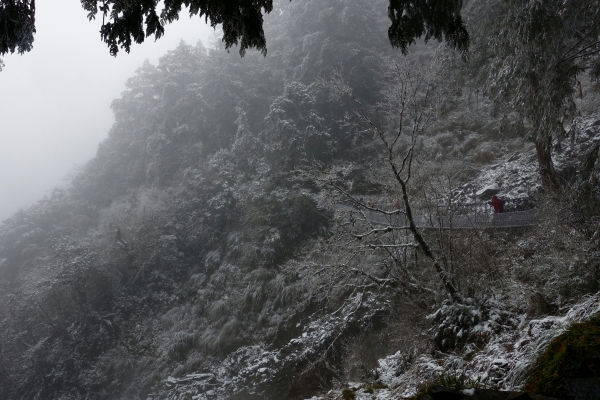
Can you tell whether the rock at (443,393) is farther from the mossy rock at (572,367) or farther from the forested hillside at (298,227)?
the forested hillside at (298,227)

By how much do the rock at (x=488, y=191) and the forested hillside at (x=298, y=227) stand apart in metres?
0.28

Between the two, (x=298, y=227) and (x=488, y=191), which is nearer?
(x=488, y=191)

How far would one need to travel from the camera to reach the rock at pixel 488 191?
51.6 feet

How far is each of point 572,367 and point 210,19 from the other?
4.25 meters

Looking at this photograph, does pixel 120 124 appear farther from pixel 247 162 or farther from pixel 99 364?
pixel 99 364

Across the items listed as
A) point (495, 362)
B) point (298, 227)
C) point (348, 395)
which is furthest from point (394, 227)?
point (298, 227)

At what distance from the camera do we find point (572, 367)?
246 cm

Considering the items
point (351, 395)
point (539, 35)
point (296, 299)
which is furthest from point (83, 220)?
point (539, 35)

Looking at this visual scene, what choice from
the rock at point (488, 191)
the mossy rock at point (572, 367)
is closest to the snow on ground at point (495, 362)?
the mossy rock at point (572, 367)

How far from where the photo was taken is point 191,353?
56.3ft

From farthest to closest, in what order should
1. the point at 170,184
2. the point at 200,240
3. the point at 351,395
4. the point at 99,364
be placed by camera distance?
the point at 170,184, the point at 200,240, the point at 99,364, the point at 351,395

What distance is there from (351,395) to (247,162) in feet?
71.0

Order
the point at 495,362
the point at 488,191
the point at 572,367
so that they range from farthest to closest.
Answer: the point at 488,191, the point at 495,362, the point at 572,367

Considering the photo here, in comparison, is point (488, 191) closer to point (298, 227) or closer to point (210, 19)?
point (298, 227)
